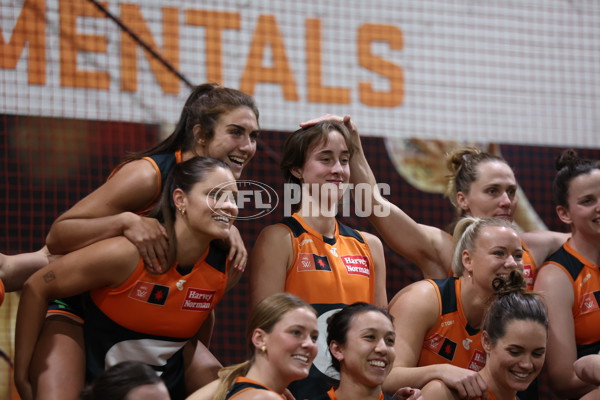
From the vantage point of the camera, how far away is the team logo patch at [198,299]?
2.92 metres

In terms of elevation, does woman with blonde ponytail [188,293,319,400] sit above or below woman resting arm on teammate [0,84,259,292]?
below

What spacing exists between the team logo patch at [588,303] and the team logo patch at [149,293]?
5.87ft

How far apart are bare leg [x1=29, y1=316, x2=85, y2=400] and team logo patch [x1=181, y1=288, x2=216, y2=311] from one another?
0.39m

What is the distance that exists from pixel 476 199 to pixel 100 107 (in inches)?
113

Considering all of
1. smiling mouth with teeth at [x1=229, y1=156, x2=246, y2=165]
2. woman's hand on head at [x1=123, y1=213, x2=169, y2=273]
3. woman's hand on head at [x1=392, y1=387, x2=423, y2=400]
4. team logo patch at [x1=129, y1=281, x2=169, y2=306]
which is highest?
smiling mouth with teeth at [x1=229, y1=156, x2=246, y2=165]

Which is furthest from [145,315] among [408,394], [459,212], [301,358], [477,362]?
[459,212]

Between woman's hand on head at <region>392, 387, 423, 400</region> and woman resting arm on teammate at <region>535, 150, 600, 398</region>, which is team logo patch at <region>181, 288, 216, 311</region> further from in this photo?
woman resting arm on teammate at <region>535, 150, 600, 398</region>

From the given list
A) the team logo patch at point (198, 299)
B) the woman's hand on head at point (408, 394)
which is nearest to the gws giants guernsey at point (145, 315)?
the team logo patch at point (198, 299)

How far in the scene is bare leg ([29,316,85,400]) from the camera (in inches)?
109

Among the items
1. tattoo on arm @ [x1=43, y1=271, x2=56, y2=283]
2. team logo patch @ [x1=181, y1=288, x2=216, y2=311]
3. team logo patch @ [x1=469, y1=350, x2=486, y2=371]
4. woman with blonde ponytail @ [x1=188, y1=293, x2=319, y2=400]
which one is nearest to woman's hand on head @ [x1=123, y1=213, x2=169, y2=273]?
team logo patch @ [x1=181, y1=288, x2=216, y2=311]

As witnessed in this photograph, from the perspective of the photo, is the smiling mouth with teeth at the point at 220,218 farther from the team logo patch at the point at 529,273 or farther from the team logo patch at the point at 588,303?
the team logo patch at the point at 588,303

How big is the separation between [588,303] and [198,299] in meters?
1.69

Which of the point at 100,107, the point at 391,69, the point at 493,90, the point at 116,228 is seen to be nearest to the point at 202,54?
the point at 100,107

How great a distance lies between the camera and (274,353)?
104 inches
